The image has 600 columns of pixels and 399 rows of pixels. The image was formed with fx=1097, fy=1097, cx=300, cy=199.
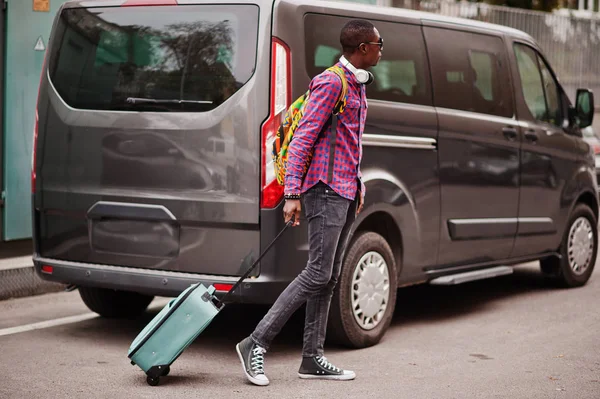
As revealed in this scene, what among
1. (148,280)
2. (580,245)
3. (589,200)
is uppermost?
(589,200)

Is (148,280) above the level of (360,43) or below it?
below

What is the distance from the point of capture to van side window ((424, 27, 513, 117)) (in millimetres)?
7125

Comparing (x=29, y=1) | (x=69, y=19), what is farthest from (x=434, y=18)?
(x=29, y=1)

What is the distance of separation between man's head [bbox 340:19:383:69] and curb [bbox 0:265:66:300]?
3.75m

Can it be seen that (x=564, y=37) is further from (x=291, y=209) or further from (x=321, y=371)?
(x=291, y=209)

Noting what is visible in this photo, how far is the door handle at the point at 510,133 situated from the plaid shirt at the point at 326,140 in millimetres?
2448

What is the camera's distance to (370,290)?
648 cm

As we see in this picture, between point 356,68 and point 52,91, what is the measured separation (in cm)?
210

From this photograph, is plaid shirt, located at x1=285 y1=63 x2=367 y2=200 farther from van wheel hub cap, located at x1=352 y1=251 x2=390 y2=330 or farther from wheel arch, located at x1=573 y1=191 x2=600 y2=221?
wheel arch, located at x1=573 y1=191 x2=600 y2=221

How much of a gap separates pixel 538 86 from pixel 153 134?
352 centimetres

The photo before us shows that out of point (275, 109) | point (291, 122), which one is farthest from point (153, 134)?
point (291, 122)

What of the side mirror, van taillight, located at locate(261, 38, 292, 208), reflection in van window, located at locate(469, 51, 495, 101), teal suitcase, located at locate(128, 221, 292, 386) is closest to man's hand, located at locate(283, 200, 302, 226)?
teal suitcase, located at locate(128, 221, 292, 386)

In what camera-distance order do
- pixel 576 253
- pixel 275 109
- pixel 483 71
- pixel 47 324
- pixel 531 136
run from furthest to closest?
pixel 576 253, pixel 531 136, pixel 483 71, pixel 47 324, pixel 275 109

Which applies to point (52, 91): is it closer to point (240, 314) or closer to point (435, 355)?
point (240, 314)
